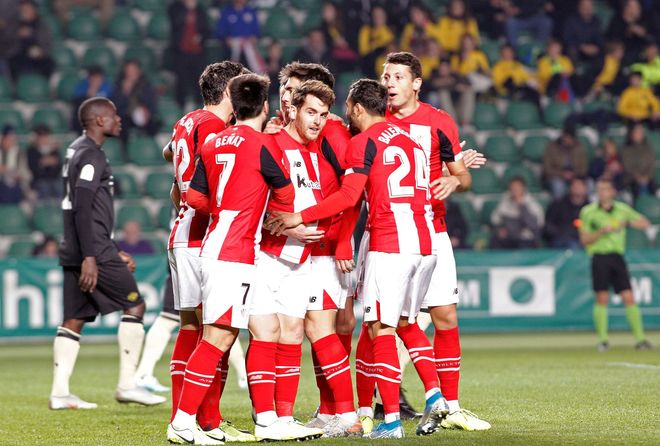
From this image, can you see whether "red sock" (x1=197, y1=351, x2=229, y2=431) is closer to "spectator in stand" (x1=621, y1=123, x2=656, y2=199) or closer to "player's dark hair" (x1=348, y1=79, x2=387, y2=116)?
"player's dark hair" (x1=348, y1=79, x2=387, y2=116)

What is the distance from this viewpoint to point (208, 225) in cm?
661

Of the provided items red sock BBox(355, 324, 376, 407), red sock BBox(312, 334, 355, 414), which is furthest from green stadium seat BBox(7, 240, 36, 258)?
red sock BBox(312, 334, 355, 414)

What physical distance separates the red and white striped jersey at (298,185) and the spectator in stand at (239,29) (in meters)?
13.5

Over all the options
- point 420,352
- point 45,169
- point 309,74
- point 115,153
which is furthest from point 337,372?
point 115,153

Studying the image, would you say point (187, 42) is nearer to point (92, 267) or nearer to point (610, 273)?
point (610, 273)

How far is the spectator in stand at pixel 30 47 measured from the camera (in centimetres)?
2038

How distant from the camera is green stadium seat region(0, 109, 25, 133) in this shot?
2012cm

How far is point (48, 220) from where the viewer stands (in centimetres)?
1858

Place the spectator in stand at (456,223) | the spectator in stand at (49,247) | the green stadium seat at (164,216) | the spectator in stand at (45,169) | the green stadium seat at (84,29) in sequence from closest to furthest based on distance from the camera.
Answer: the spectator in stand at (49,247) → the spectator in stand at (456,223) → the spectator in stand at (45,169) → the green stadium seat at (164,216) → the green stadium seat at (84,29)

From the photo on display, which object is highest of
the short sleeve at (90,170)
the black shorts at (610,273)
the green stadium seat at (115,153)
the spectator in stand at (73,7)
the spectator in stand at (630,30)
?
the spectator in stand at (73,7)

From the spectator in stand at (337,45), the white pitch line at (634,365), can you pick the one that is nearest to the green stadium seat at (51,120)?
the spectator in stand at (337,45)

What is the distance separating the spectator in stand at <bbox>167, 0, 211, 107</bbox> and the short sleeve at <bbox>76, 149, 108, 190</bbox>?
11251mm

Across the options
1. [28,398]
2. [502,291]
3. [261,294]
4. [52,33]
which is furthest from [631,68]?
[261,294]

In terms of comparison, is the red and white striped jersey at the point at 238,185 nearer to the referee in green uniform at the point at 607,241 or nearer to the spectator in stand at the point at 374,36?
the referee in green uniform at the point at 607,241
